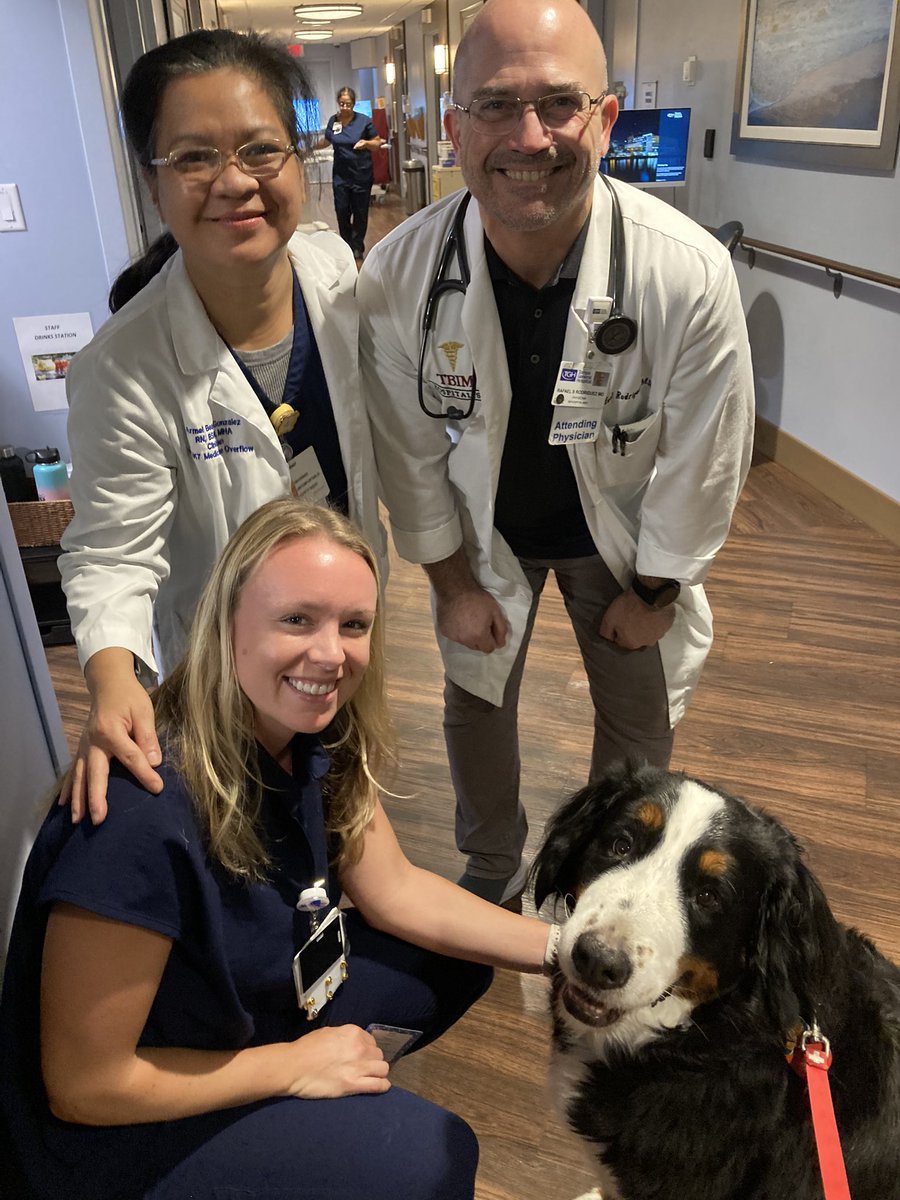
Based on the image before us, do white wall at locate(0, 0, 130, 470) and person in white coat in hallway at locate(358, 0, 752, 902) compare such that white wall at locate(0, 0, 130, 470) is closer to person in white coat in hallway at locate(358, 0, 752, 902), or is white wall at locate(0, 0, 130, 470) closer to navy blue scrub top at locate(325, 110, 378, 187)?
person in white coat in hallway at locate(358, 0, 752, 902)

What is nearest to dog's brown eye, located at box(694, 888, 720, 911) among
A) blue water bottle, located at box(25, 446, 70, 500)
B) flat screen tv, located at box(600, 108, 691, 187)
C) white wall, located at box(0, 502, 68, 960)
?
white wall, located at box(0, 502, 68, 960)

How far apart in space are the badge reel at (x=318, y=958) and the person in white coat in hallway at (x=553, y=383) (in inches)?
26.0

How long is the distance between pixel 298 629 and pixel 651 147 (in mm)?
4318

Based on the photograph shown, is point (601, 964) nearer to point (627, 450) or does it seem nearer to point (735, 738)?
point (627, 450)

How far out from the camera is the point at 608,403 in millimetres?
1499

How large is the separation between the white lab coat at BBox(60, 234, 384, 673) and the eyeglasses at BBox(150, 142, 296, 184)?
15 cm

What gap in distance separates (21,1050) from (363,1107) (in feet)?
1.32

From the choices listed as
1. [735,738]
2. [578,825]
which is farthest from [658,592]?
[735,738]

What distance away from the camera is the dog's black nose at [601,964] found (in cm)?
104

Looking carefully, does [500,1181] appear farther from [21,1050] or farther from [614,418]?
[614,418]

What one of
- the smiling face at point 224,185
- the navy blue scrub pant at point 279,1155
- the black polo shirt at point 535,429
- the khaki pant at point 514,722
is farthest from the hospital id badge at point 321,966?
the smiling face at point 224,185

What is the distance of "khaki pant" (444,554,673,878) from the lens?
5.68 feet

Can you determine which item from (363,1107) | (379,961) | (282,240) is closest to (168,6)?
(282,240)

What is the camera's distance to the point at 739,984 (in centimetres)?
113
